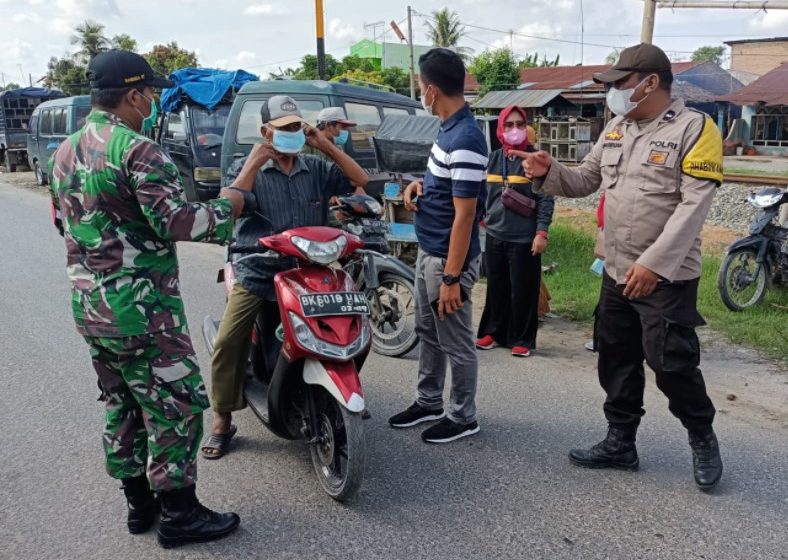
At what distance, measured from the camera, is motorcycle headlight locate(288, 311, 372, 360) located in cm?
291

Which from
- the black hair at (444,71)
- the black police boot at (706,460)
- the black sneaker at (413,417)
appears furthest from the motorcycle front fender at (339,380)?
the black police boot at (706,460)

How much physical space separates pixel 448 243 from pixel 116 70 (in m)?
1.68

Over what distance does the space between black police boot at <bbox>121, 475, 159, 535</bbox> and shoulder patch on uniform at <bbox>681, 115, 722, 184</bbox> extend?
8.55 feet

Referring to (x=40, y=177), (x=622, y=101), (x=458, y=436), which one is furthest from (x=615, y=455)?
(x=40, y=177)

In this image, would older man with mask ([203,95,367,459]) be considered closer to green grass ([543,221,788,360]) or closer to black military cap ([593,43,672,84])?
black military cap ([593,43,672,84])

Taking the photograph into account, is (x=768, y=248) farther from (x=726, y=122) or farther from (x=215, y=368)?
(x=726, y=122)

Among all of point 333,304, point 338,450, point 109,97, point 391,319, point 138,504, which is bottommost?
point 138,504

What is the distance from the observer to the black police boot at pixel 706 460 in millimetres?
3064

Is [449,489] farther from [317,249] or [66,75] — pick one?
[66,75]

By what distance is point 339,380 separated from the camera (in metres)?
2.89

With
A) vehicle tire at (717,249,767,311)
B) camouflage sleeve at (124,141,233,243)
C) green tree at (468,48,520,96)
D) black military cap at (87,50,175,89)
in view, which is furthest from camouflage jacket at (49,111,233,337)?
green tree at (468,48,520,96)

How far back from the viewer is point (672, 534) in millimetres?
2764

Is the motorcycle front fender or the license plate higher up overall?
the license plate

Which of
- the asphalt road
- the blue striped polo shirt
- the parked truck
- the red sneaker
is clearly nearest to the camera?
the asphalt road
